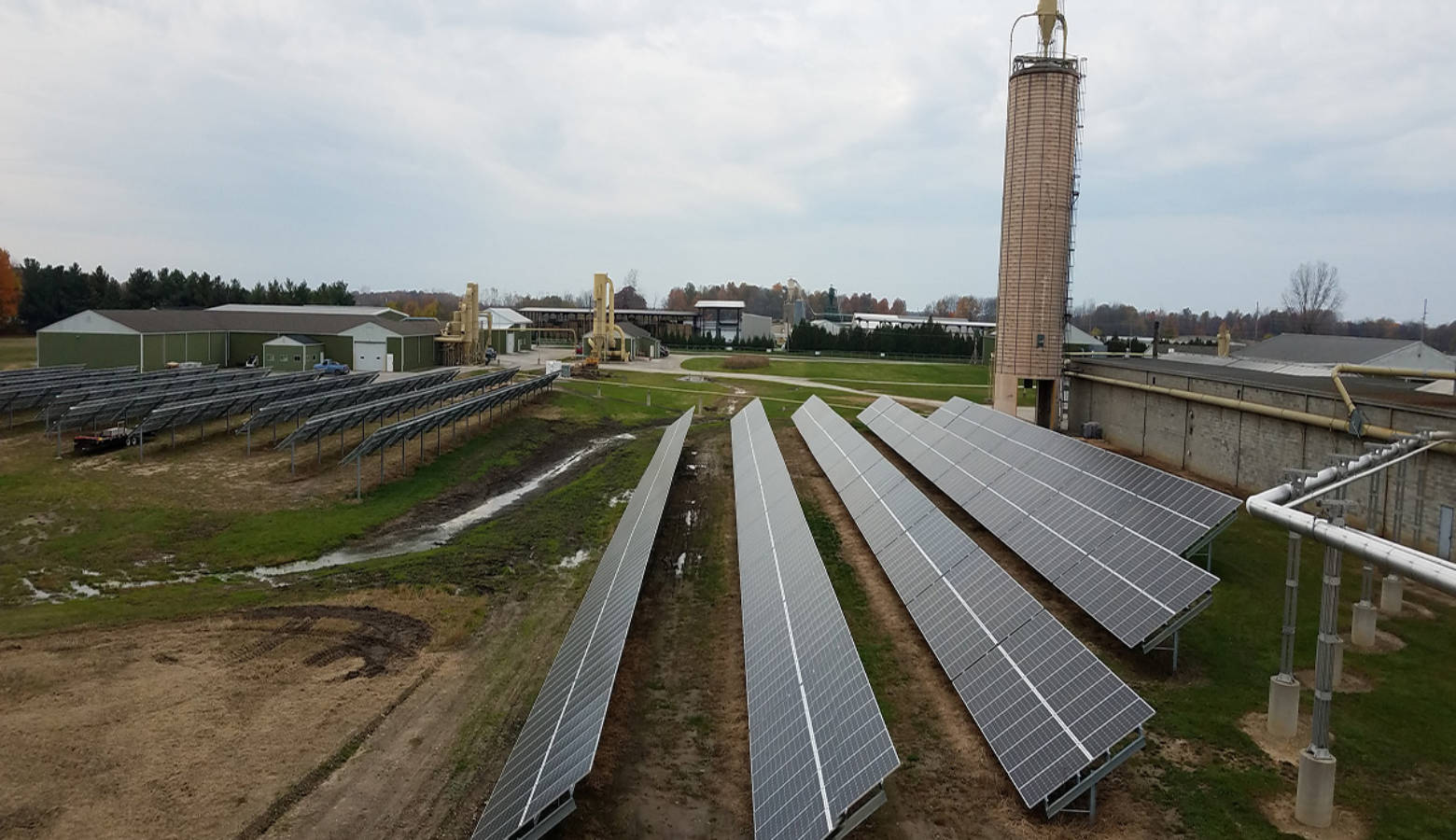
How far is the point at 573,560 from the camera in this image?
24375mm

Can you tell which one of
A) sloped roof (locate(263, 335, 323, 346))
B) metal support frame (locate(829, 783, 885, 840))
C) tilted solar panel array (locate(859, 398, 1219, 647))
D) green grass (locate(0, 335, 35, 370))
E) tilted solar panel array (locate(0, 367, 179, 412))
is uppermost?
sloped roof (locate(263, 335, 323, 346))

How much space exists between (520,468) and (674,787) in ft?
88.3

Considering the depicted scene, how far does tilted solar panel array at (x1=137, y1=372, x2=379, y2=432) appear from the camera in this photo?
1380 inches

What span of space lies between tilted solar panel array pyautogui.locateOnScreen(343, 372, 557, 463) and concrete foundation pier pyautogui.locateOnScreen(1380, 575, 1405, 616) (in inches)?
1131

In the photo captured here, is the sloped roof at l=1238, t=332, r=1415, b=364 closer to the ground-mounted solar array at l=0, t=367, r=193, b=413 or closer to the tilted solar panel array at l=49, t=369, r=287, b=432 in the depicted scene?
the tilted solar panel array at l=49, t=369, r=287, b=432

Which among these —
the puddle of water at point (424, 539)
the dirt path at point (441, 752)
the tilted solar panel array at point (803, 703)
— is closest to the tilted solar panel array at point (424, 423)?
the puddle of water at point (424, 539)

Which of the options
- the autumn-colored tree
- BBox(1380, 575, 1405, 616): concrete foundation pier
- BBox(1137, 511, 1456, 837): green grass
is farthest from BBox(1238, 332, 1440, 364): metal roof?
the autumn-colored tree

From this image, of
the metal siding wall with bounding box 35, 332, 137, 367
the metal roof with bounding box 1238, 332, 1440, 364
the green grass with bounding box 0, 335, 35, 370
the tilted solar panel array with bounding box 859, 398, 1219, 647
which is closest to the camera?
the tilted solar panel array with bounding box 859, 398, 1219, 647

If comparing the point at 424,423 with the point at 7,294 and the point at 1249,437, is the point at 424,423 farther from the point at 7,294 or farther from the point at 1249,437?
the point at 7,294

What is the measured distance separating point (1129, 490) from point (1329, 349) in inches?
2038

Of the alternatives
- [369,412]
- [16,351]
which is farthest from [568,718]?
[16,351]

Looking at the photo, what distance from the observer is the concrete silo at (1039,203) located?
41.1 m

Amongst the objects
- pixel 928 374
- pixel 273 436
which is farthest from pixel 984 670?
pixel 928 374

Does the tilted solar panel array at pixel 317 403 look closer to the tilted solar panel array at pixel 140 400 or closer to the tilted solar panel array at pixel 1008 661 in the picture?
the tilted solar panel array at pixel 140 400
